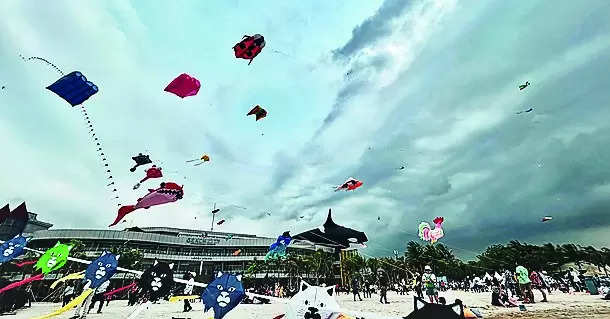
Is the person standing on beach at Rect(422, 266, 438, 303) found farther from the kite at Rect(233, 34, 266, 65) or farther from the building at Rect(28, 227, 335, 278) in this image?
the building at Rect(28, 227, 335, 278)

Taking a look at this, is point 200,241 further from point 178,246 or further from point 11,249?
point 11,249

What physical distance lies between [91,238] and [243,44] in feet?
219

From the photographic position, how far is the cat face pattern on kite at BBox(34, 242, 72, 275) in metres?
9.29

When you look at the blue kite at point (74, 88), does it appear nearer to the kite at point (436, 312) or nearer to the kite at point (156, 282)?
the kite at point (156, 282)

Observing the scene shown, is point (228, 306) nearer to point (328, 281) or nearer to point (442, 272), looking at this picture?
point (328, 281)

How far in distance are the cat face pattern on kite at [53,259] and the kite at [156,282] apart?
4.39 metres

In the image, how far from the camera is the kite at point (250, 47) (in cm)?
1095

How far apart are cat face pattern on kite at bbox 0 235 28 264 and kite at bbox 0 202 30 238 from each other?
6.81 ft

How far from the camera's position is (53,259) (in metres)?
9.44

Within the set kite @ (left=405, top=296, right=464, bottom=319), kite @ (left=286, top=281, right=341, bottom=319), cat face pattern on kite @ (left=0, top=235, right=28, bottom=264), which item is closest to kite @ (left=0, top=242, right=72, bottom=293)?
cat face pattern on kite @ (left=0, top=235, right=28, bottom=264)

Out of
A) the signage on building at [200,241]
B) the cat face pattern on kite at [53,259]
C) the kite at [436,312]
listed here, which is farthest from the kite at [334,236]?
the signage on building at [200,241]

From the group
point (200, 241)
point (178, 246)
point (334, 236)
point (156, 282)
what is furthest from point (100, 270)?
point (178, 246)

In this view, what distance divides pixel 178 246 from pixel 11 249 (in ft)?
211

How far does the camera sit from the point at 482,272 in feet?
282
